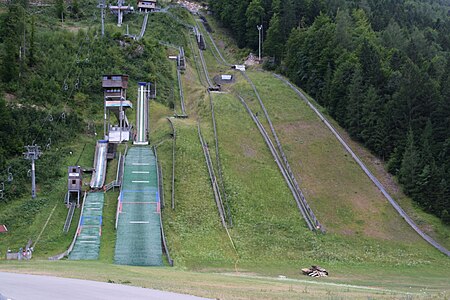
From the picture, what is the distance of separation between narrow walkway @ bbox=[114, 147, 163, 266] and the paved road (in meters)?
13.2

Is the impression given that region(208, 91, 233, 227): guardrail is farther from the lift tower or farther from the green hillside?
the lift tower

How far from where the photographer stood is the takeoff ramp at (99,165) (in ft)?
140

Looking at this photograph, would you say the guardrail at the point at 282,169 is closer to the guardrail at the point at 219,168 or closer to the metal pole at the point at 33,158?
the guardrail at the point at 219,168

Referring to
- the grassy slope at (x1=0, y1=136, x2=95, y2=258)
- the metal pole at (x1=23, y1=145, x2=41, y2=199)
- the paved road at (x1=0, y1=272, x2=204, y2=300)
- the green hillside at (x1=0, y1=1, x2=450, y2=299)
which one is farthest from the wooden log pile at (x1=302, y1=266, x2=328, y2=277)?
the metal pole at (x1=23, y1=145, x2=41, y2=199)

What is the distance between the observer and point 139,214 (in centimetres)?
3816

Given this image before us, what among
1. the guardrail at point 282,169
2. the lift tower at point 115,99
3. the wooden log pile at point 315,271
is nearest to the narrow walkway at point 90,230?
the wooden log pile at point 315,271

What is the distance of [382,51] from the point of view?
61.7 meters

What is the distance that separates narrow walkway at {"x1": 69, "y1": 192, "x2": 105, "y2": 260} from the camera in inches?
1281

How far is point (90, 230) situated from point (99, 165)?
10.3m

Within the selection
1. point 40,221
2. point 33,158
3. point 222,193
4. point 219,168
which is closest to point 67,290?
point 40,221

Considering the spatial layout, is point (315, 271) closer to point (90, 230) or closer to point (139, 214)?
point (139, 214)

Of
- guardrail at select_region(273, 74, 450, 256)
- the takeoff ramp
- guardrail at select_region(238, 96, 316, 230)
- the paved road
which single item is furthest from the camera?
the takeoff ramp

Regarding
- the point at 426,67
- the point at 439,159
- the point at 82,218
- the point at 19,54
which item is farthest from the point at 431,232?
the point at 19,54

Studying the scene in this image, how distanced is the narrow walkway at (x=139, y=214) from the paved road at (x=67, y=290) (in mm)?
13166
